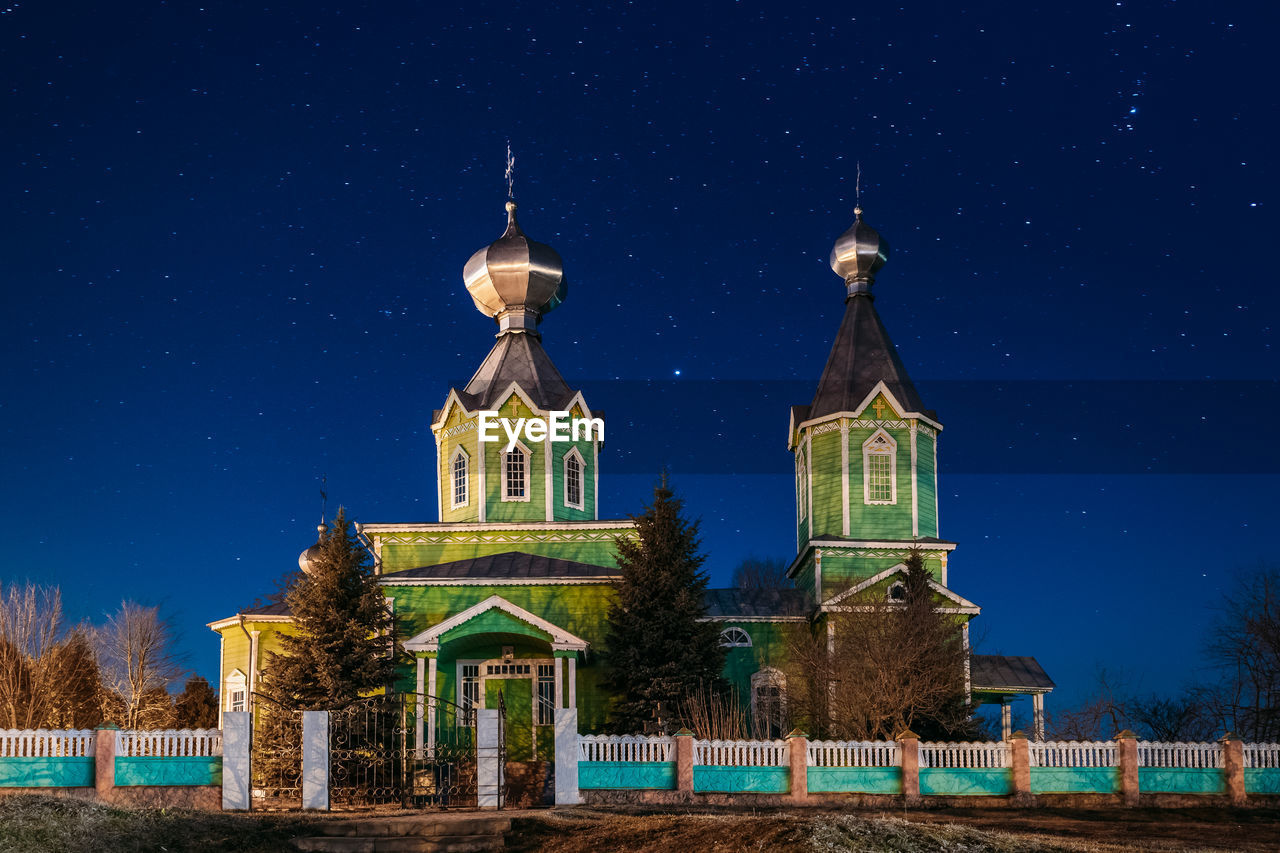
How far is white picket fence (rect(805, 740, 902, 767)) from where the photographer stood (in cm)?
1923

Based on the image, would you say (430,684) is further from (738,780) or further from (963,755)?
(963,755)

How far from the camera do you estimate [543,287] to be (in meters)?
33.2

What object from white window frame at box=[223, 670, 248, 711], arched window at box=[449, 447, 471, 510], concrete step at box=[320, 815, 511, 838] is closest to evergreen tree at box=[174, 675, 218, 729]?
white window frame at box=[223, 670, 248, 711]

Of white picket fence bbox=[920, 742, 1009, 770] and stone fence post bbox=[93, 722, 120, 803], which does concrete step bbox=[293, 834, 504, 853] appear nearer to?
stone fence post bbox=[93, 722, 120, 803]

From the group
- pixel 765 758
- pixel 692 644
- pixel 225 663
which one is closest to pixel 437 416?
pixel 225 663

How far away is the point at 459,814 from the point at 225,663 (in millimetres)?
17221

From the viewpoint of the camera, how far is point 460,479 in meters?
31.4

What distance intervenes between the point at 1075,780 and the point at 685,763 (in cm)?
551

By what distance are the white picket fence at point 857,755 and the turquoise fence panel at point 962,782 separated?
0.47m

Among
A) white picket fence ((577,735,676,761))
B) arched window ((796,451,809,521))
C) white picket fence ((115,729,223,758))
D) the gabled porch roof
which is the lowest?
white picket fence ((577,735,676,761))

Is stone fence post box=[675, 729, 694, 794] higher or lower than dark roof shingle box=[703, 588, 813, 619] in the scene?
lower

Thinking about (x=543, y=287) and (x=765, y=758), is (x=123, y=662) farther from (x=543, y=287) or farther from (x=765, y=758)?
(x=765, y=758)

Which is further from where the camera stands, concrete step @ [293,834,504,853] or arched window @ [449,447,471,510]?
arched window @ [449,447,471,510]

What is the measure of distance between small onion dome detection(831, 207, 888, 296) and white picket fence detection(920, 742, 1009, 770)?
636 inches
